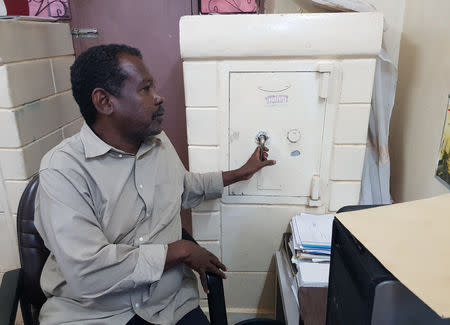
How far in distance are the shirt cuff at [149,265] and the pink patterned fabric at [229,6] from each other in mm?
Answer: 1044

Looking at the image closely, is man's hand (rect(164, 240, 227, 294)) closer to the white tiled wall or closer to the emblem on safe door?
the emblem on safe door

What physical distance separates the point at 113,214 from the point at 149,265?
0.20 metres

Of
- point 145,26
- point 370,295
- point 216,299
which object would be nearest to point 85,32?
point 145,26

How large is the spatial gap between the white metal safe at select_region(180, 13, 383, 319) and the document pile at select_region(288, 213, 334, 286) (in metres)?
0.09

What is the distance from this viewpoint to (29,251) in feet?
3.77

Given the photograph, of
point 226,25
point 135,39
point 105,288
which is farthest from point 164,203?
point 135,39

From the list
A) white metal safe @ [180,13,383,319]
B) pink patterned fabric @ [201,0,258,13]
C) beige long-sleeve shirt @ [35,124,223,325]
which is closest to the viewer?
beige long-sleeve shirt @ [35,124,223,325]

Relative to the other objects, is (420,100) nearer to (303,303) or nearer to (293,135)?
(293,135)

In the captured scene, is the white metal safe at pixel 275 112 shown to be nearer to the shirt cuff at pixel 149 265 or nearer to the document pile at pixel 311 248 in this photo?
the document pile at pixel 311 248

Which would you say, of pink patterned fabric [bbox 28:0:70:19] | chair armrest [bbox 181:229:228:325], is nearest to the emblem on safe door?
chair armrest [bbox 181:229:228:325]

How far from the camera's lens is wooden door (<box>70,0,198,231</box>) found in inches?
65.4

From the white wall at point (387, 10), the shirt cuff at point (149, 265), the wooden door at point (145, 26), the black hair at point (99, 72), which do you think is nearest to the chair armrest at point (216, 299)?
the shirt cuff at point (149, 265)

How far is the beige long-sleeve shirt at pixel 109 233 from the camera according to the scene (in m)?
0.95

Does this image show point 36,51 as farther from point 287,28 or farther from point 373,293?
point 373,293
